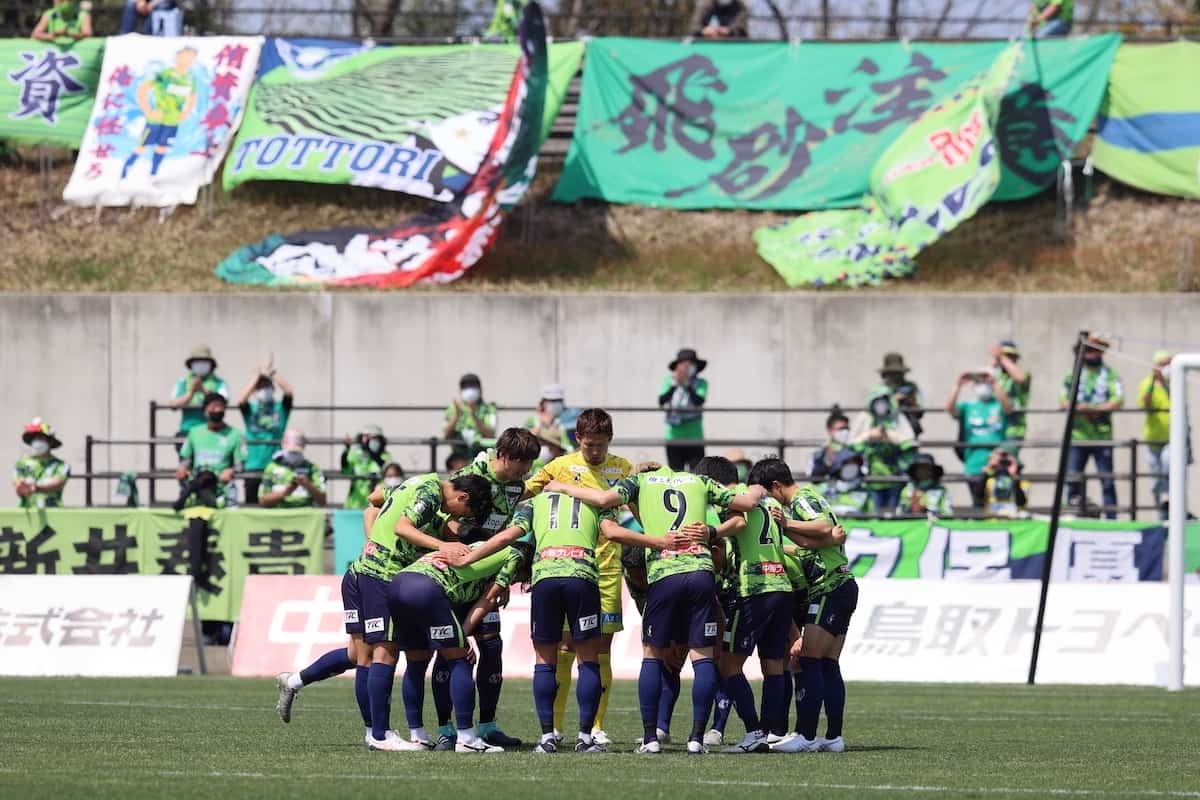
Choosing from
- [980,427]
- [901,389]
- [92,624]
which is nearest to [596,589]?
[92,624]

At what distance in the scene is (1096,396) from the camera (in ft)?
82.2

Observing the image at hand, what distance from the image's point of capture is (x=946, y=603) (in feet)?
68.2

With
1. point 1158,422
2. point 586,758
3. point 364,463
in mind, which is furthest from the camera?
point 1158,422

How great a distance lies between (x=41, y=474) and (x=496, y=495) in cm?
1351

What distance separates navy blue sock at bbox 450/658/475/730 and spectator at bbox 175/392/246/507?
1253 cm

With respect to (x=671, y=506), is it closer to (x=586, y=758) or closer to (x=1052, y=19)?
(x=586, y=758)

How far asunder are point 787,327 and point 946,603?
8.41 meters

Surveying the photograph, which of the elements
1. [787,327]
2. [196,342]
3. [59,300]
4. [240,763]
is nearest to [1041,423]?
[787,327]

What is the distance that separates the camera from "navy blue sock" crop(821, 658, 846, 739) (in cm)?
1292

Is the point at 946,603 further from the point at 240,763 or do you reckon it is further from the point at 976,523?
the point at 240,763

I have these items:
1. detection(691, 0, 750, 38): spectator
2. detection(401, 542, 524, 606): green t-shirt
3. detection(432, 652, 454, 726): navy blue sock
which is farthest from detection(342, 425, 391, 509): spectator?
detection(401, 542, 524, 606): green t-shirt

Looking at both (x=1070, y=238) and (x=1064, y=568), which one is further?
(x=1070, y=238)

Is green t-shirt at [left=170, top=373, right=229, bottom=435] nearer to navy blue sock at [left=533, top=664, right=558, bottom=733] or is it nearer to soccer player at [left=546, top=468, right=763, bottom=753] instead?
navy blue sock at [left=533, top=664, right=558, bottom=733]

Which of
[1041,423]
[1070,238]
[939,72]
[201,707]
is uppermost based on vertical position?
[939,72]
